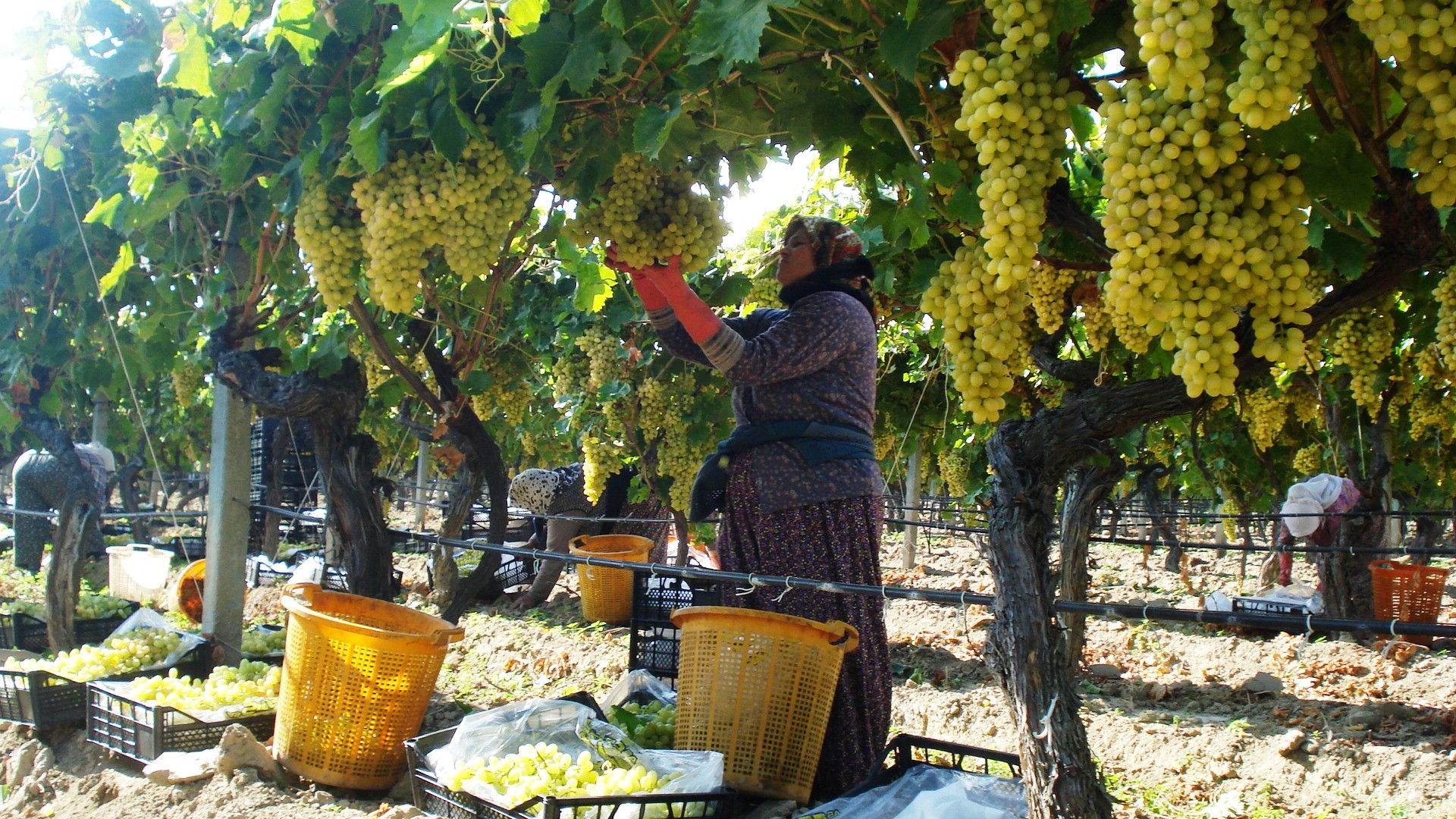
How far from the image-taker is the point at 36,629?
20.0 ft

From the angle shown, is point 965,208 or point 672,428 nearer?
point 965,208

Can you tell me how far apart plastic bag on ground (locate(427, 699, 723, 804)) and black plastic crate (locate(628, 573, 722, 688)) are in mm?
1657

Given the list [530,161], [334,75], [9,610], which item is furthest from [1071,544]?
[9,610]

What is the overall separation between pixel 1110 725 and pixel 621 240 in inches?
145

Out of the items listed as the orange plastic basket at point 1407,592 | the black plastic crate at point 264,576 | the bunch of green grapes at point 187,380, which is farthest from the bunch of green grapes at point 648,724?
the black plastic crate at point 264,576

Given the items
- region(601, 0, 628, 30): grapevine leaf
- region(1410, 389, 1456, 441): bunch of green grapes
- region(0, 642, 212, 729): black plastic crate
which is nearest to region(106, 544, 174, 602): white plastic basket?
region(0, 642, 212, 729): black plastic crate

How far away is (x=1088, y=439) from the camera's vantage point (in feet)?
5.86

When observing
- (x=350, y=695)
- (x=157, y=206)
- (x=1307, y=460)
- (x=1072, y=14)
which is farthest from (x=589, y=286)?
(x=1307, y=460)

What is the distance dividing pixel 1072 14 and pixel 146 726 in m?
3.62

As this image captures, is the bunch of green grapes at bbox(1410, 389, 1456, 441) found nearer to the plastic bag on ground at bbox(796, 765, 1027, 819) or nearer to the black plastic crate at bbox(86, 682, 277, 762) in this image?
the plastic bag on ground at bbox(796, 765, 1027, 819)

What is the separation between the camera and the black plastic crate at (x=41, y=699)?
12.4ft

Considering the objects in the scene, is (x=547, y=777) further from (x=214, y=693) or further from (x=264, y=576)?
(x=264, y=576)

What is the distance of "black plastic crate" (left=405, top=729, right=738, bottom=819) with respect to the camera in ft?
7.23

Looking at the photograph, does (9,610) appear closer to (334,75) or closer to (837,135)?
(334,75)
